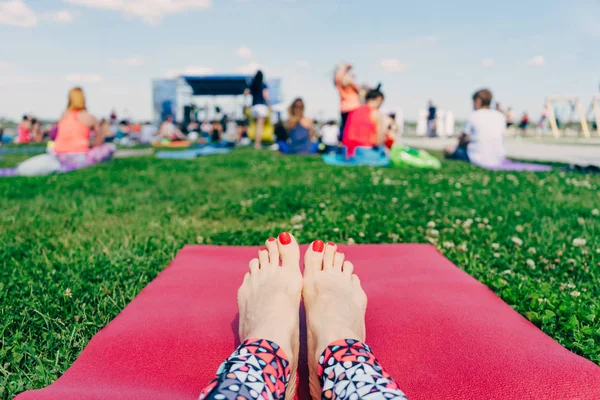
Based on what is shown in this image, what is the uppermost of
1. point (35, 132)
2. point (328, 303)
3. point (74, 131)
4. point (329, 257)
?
point (35, 132)

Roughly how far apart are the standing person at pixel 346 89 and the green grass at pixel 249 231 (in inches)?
139

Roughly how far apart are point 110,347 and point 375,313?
42.4 inches

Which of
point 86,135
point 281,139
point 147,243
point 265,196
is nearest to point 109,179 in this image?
point 86,135

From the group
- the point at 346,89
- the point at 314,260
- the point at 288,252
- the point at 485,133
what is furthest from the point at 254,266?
the point at 346,89

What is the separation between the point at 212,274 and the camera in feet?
8.25

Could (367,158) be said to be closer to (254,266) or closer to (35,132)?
(254,266)

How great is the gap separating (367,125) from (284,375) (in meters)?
7.99

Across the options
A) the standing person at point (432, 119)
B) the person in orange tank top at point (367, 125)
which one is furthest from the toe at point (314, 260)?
the standing person at point (432, 119)

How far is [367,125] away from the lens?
29.5 ft

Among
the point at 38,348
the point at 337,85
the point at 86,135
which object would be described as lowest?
the point at 38,348

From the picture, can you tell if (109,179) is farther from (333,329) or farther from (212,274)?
(333,329)

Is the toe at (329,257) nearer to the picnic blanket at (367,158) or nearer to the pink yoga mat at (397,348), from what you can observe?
the pink yoga mat at (397,348)

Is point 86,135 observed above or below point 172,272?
above

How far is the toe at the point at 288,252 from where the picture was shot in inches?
76.8
